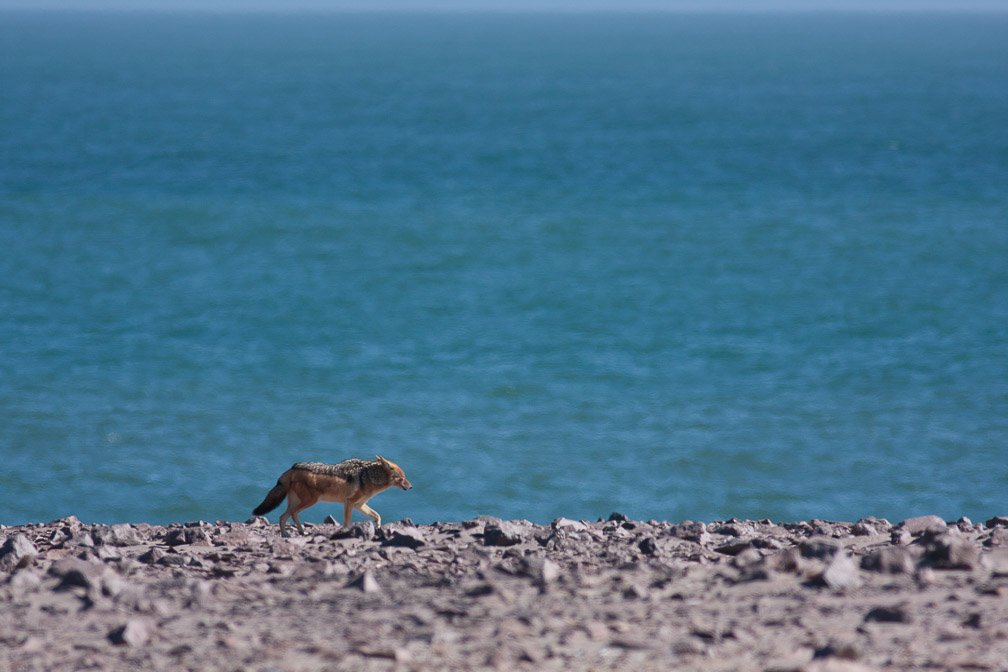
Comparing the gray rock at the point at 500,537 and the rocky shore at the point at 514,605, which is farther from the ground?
the rocky shore at the point at 514,605

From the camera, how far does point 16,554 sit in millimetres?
7328

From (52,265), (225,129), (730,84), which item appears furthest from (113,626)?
(730,84)

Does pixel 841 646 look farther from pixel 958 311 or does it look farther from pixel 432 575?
pixel 958 311

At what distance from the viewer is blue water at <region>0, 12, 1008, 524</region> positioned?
18.9m

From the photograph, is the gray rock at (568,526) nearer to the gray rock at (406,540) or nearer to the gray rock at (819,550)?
the gray rock at (406,540)

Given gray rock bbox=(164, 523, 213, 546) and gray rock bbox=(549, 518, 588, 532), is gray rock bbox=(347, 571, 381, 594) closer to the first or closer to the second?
gray rock bbox=(164, 523, 213, 546)

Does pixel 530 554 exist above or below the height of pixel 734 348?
above

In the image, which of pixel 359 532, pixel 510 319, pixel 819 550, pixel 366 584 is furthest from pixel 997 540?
pixel 510 319

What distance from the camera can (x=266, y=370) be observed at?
25.7m

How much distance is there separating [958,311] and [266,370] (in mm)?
18850

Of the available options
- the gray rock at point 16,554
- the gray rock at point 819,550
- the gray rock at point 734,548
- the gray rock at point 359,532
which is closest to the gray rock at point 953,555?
the gray rock at point 819,550

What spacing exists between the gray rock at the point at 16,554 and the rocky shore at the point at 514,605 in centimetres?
1

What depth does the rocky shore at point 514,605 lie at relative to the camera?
18.0 feet

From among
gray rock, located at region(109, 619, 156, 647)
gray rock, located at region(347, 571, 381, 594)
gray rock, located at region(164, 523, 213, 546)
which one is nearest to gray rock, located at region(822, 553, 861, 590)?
gray rock, located at region(347, 571, 381, 594)
